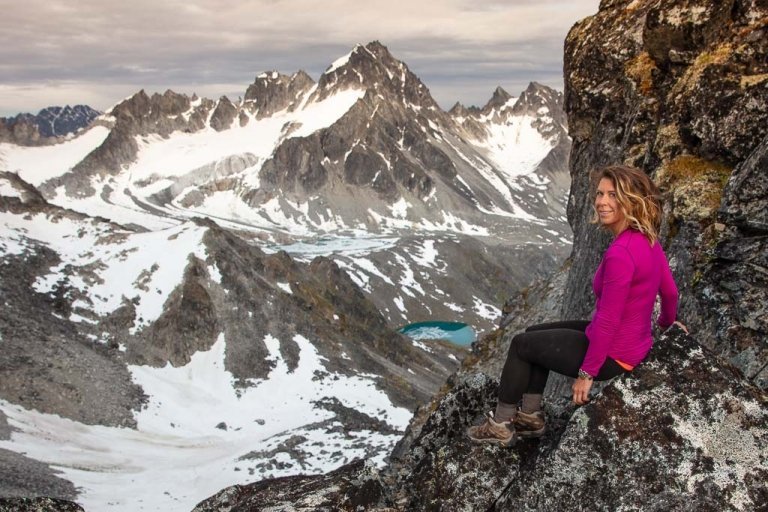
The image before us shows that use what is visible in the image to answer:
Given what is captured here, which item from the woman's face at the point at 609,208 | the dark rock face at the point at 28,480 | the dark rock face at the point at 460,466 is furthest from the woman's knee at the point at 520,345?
the dark rock face at the point at 28,480

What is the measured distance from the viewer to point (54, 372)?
57.0 metres

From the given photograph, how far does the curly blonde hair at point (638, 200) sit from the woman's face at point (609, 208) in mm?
73

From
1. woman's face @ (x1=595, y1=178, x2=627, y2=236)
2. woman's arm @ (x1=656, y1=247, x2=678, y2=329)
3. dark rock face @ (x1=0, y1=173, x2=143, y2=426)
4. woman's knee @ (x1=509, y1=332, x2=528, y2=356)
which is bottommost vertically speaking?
Result: dark rock face @ (x1=0, y1=173, x2=143, y2=426)

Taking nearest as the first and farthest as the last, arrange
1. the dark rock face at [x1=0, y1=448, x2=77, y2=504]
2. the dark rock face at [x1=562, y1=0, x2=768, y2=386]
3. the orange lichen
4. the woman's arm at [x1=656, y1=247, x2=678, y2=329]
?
1. the woman's arm at [x1=656, y1=247, x2=678, y2=329]
2. the dark rock face at [x1=562, y1=0, x2=768, y2=386]
3. the orange lichen
4. the dark rock face at [x1=0, y1=448, x2=77, y2=504]

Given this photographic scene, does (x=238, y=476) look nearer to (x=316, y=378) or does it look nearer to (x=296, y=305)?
(x=316, y=378)

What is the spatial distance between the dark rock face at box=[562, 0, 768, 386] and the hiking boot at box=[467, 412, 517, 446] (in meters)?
4.02

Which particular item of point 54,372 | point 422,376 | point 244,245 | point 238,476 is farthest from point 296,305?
point 238,476

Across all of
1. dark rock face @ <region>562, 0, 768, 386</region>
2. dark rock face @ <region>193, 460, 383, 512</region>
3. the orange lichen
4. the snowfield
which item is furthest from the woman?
the snowfield

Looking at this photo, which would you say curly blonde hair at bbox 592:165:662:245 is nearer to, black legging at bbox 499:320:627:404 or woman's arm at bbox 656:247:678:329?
woman's arm at bbox 656:247:678:329

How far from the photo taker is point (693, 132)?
13.2 meters

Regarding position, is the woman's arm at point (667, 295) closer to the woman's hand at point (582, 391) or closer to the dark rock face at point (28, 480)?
the woman's hand at point (582, 391)

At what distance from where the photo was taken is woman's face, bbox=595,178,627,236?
7.41m

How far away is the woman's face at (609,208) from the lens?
741 cm

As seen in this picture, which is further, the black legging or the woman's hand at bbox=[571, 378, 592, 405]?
the black legging
